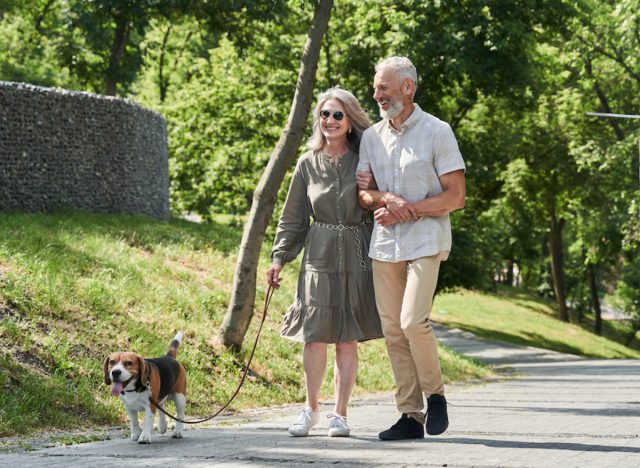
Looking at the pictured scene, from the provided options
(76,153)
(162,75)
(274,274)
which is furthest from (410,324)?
(162,75)

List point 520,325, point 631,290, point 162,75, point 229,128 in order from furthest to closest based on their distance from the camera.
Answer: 1. point 631,290
2. point 162,75
3. point 520,325
4. point 229,128

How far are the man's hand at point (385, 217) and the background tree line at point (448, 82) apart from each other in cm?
1151

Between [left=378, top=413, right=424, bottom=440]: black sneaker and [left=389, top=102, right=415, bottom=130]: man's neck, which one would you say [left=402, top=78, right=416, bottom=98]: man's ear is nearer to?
[left=389, top=102, right=415, bottom=130]: man's neck

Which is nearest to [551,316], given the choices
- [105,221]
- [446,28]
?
[446,28]

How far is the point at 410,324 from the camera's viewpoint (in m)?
6.50

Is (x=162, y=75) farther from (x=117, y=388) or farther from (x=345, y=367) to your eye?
(x=117, y=388)

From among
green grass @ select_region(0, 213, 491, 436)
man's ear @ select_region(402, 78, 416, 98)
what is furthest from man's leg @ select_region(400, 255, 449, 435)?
green grass @ select_region(0, 213, 491, 436)

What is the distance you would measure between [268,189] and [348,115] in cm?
534

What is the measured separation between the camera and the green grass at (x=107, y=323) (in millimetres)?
9375

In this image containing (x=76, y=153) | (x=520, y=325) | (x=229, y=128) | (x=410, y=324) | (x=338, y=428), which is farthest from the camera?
(x=520, y=325)

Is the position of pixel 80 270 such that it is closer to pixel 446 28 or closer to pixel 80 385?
pixel 80 385

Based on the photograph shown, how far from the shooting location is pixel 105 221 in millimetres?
18266

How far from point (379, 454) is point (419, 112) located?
86.9 inches

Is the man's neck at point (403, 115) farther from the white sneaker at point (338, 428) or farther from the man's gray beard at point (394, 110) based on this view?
the white sneaker at point (338, 428)
